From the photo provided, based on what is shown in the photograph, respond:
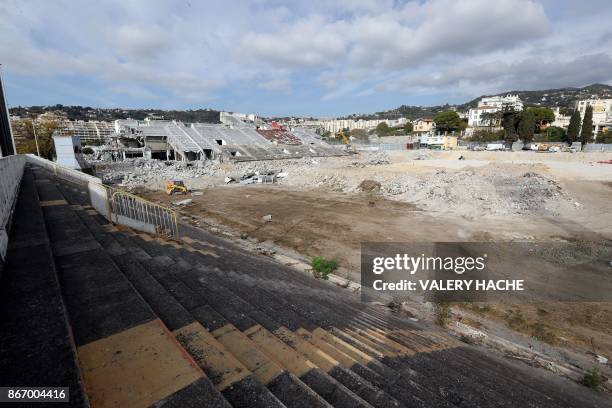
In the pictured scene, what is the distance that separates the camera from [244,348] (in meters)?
3.54

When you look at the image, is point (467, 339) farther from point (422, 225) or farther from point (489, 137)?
point (489, 137)

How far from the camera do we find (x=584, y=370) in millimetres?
5523

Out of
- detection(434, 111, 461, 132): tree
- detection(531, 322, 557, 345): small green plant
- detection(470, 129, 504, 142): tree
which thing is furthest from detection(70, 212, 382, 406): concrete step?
detection(434, 111, 461, 132): tree

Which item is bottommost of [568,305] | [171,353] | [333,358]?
[568,305]

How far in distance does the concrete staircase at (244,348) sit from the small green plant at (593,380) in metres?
0.32

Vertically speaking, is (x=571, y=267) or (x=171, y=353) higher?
(x=171, y=353)

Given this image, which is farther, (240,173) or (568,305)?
(240,173)

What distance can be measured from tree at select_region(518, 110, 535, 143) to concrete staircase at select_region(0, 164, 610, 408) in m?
68.7

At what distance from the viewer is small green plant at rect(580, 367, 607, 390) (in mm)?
4961

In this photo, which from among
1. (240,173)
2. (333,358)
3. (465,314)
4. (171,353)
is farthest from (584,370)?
(240,173)

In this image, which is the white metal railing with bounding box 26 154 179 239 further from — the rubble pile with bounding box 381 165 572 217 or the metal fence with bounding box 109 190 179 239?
the rubble pile with bounding box 381 165 572 217

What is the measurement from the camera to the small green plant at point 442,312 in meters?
7.08

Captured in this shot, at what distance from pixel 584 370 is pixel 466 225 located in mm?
10307

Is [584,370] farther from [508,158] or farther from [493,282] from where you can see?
[508,158]
